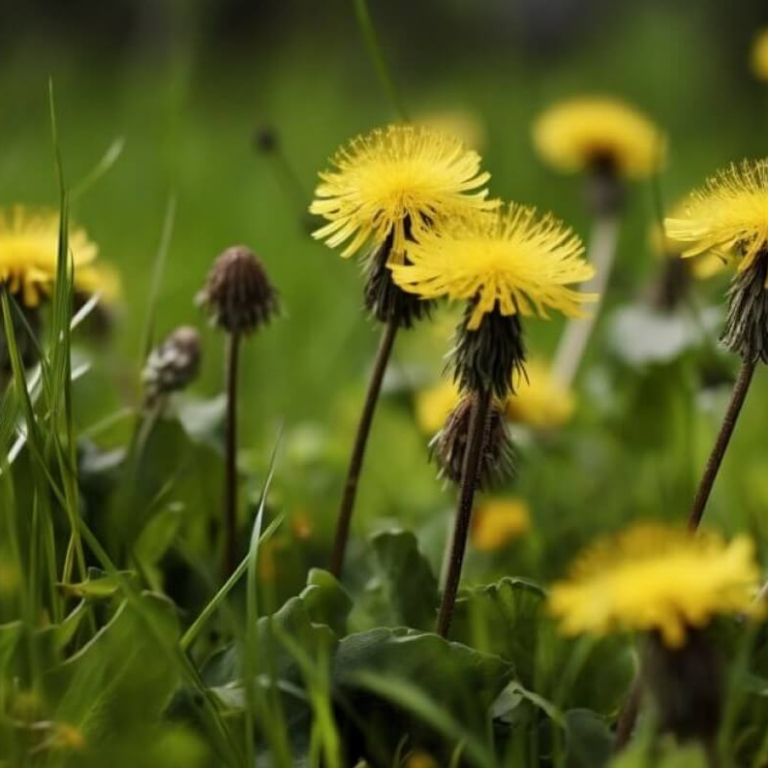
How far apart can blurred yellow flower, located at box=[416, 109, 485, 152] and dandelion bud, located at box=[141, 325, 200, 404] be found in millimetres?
2117

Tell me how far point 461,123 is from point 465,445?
2.94 m

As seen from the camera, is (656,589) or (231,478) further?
(231,478)

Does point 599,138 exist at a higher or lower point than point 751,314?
higher

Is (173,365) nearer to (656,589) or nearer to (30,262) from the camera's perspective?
(30,262)

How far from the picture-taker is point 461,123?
4258 millimetres

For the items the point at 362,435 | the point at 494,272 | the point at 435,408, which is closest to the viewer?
the point at 494,272

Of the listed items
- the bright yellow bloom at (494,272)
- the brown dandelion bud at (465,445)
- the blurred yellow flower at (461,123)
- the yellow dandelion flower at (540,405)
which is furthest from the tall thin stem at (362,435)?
the blurred yellow flower at (461,123)

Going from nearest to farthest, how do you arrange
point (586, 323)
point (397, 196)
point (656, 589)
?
point (656, 589) → point (397, 196) → point (586, 323)

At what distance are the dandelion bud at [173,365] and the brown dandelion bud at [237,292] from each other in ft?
0.29

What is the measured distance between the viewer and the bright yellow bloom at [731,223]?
4.18 ft

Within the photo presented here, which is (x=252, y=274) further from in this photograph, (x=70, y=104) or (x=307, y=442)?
(x=70, y=104)

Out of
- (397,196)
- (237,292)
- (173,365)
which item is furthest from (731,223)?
(173,365)

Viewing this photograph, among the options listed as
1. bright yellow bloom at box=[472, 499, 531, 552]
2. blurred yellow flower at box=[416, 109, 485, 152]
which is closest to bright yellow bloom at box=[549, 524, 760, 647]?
bright yellow bloom at box=[472, 499, 531, 552]

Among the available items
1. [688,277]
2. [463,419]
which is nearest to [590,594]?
[463,419]
